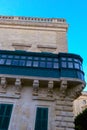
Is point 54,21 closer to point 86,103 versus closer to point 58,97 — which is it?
point 58,97

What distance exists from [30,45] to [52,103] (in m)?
6.05

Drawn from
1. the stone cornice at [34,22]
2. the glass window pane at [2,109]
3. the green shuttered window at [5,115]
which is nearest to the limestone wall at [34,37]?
the stone cornice at [34,22]

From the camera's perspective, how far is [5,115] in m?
11.1

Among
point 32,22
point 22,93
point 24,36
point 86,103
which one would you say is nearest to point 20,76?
point 22,93

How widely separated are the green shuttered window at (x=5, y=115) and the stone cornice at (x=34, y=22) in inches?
352

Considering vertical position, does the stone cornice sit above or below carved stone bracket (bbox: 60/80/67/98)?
above

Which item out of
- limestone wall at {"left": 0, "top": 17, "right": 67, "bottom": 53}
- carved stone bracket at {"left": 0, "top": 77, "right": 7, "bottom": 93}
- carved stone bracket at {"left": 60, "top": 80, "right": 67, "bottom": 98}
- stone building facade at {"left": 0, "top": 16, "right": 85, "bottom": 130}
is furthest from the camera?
limestone wall at {"left": 0, "top": 17, "right": 67, "bottom": 53}

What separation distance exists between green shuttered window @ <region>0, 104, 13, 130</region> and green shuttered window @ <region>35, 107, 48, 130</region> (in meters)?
1.64

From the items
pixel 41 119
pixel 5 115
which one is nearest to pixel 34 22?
pixel 5 115

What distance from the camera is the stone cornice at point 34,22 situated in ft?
58.2

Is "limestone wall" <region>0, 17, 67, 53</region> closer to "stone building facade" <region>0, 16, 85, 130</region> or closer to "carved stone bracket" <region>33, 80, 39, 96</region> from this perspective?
"stone building facade" <region>0, 16, 85, 130</region>

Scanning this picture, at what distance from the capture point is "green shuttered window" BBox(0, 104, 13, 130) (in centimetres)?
1066

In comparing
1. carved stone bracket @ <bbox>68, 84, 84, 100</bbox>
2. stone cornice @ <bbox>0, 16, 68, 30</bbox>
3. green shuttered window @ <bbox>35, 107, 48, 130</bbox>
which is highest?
stone cornice @ <bbox>0, 16, 68, 30</bbox>

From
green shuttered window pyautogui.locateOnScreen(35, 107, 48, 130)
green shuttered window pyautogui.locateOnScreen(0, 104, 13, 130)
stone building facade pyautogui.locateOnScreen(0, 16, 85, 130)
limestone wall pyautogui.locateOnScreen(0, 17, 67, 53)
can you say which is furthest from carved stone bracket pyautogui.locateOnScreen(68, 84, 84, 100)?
limestone wall pyautogui.locateOnScreen(0, 17, 67, 53)
